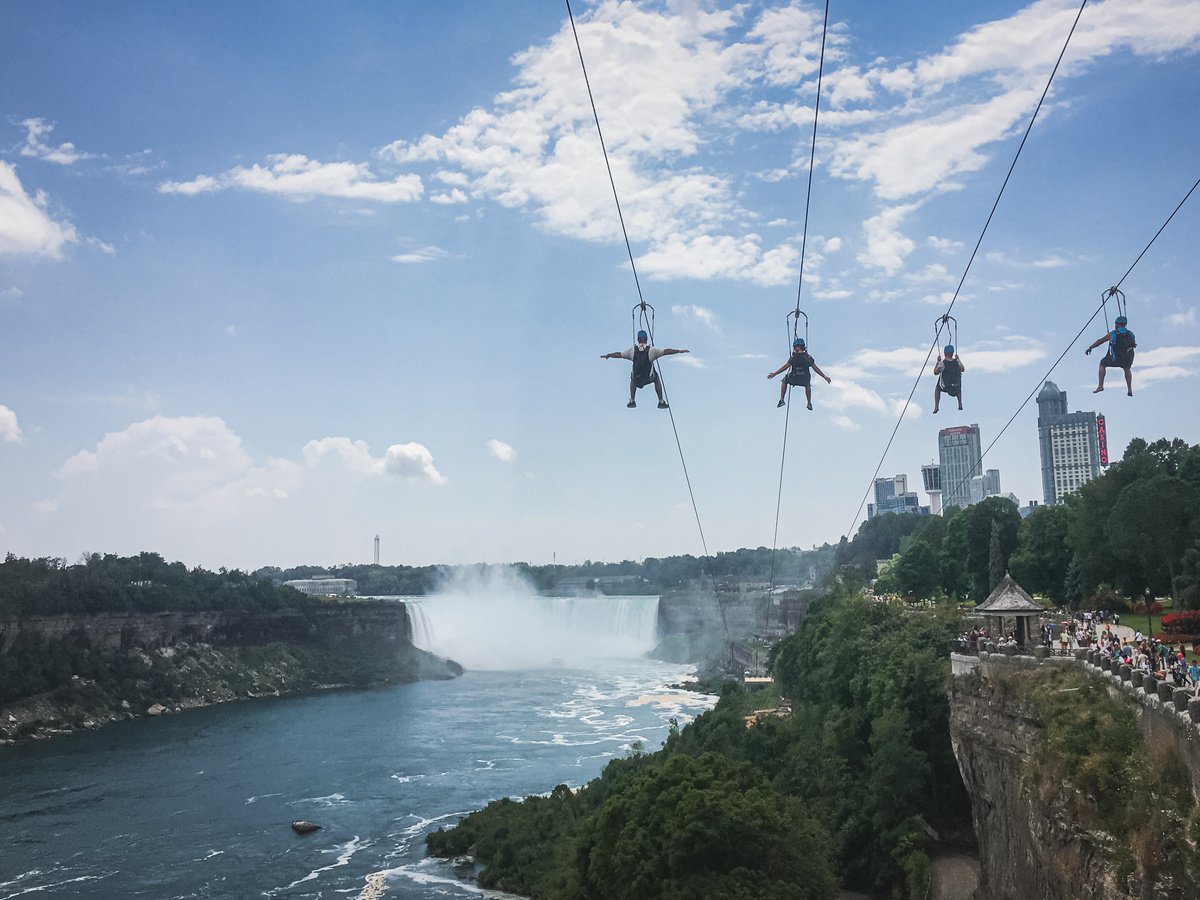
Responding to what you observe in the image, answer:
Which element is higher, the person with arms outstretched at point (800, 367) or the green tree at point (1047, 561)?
the person with arms outstretched at point (800, 367)

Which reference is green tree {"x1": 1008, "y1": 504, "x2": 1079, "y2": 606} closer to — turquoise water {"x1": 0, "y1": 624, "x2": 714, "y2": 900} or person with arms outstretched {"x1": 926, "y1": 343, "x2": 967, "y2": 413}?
turquoise water {"x1": 0, "y1": 624, "x2": 714, "y2": 900}

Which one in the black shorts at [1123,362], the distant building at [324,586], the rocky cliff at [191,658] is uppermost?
the black shorts at [1123,362]

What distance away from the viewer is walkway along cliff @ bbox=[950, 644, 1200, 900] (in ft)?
42.1

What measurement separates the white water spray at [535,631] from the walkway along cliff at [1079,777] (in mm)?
79887

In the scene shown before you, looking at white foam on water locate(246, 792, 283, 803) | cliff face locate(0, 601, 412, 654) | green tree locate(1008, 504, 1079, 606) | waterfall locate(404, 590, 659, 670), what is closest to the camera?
green tree locate(1008, 504, 1079, 606)

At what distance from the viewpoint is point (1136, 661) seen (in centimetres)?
1705

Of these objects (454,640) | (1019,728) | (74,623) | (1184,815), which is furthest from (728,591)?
(1184,815)

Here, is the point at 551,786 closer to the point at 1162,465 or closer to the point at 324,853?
the point at 324,853

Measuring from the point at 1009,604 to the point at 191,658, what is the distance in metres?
75.5

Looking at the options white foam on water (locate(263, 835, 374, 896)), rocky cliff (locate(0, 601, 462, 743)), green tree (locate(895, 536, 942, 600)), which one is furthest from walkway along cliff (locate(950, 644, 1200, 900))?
rocky cliff (locate(0, 601, 462, 743))

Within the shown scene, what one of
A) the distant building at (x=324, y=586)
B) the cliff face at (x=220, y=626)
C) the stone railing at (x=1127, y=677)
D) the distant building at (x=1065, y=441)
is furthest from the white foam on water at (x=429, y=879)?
the distant building at (x=1065, y=441)

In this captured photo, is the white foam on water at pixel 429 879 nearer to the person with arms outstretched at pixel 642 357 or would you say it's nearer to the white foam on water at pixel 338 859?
the white foam on water at pixel 338 859

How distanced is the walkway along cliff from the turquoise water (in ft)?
55.6

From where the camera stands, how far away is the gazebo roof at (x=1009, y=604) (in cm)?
2289
